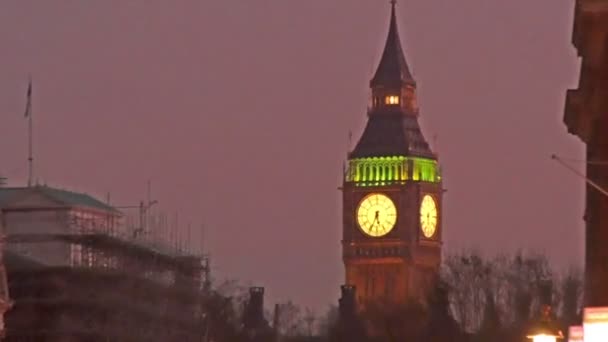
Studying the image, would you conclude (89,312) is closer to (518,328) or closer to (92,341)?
(92,341)

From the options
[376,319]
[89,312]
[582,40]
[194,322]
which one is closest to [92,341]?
[89,312]

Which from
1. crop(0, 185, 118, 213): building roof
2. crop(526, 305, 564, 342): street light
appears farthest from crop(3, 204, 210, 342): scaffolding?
crop(526, 305, 564, 342): street light

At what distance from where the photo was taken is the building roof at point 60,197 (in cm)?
15188

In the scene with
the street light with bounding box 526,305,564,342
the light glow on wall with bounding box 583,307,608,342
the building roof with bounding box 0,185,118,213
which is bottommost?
the light glow on wall with bounding box 583,307,608,342

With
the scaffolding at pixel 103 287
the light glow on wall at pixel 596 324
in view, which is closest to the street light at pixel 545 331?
the light glow on wall at pixel 596 324

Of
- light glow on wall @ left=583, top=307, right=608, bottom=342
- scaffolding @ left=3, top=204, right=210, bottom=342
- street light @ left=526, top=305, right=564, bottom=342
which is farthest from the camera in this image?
scaffolding @ left=3, top=204, right=210, bottom=342

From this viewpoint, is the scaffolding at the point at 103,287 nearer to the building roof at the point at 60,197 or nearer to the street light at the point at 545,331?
the building roof at the point at 60,197

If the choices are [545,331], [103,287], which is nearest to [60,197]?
[103,287]

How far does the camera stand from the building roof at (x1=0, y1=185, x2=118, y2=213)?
152 metres

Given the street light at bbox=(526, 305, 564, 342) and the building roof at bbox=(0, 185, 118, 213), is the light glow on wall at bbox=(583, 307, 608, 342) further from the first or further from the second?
Result: the building roof at bbox=(0, 185, 118, 213)

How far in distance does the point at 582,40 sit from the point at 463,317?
4727 inches

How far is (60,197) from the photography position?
15375 cm

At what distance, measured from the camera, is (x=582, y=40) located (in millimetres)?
46750

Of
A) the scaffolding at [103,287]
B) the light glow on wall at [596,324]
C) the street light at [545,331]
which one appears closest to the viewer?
the light glow on wall at [596,324]
